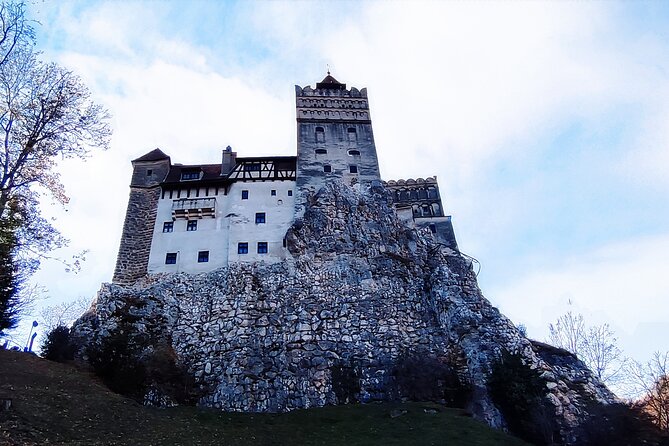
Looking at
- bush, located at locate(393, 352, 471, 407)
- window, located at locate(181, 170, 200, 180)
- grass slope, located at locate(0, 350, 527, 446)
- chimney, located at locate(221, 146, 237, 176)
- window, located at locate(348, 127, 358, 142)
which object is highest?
window, located at locate(348, 127, 358, 142)

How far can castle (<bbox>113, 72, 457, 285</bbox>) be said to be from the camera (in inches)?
1441

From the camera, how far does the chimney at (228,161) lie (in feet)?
138

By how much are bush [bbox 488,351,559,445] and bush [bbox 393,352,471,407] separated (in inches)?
77.9

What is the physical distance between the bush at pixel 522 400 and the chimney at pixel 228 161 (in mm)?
25425

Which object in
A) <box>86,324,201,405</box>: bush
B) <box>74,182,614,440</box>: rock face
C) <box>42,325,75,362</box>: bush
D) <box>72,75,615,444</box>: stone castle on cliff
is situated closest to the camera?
<box>86,324,201,405</box>: bush

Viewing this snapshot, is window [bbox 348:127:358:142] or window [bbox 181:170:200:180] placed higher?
window [bbox 348:127:358:142]

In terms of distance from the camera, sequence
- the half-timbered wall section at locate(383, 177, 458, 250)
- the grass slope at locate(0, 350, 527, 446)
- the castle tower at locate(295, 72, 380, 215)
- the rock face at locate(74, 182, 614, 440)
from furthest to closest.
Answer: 1. the half-timbered wall section at locate(383, 177, 458, 250)
2. the castle tower at locate(295, 72, 380, 215)
3. the rock face at locate(74, 182, 614, 440)
4. the grass slope at locate(0, 350, 527, 446)

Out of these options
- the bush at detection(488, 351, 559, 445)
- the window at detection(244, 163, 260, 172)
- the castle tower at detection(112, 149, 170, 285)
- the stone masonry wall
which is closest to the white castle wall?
the stone masonry wall

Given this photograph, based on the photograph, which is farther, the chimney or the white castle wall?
the chimney

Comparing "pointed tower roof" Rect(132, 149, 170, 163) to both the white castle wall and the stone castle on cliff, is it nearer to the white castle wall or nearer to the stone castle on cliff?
the stone castle on cliff

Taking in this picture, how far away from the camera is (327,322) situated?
1293 inches

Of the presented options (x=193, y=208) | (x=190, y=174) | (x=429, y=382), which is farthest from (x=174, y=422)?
(x=190, y=174)

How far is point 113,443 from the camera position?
1825 centimetres

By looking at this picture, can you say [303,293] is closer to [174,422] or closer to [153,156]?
[174,422]
